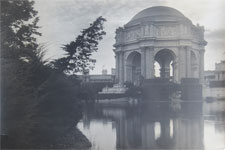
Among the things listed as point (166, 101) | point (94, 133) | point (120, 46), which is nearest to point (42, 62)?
point (94, 133)

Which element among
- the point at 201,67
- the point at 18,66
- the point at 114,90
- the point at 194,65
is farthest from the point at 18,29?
the point at 194,65

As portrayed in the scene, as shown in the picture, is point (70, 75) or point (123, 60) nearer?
point (70, 75)

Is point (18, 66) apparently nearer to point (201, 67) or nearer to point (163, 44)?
point (201, 67)

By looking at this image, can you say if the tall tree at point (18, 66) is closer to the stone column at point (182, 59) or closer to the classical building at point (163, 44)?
the classical building at point (163, 44)

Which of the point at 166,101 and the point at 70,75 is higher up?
the point at 70,75

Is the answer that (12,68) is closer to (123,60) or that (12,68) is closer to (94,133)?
(94,133)

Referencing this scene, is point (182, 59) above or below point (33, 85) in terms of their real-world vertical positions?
above
